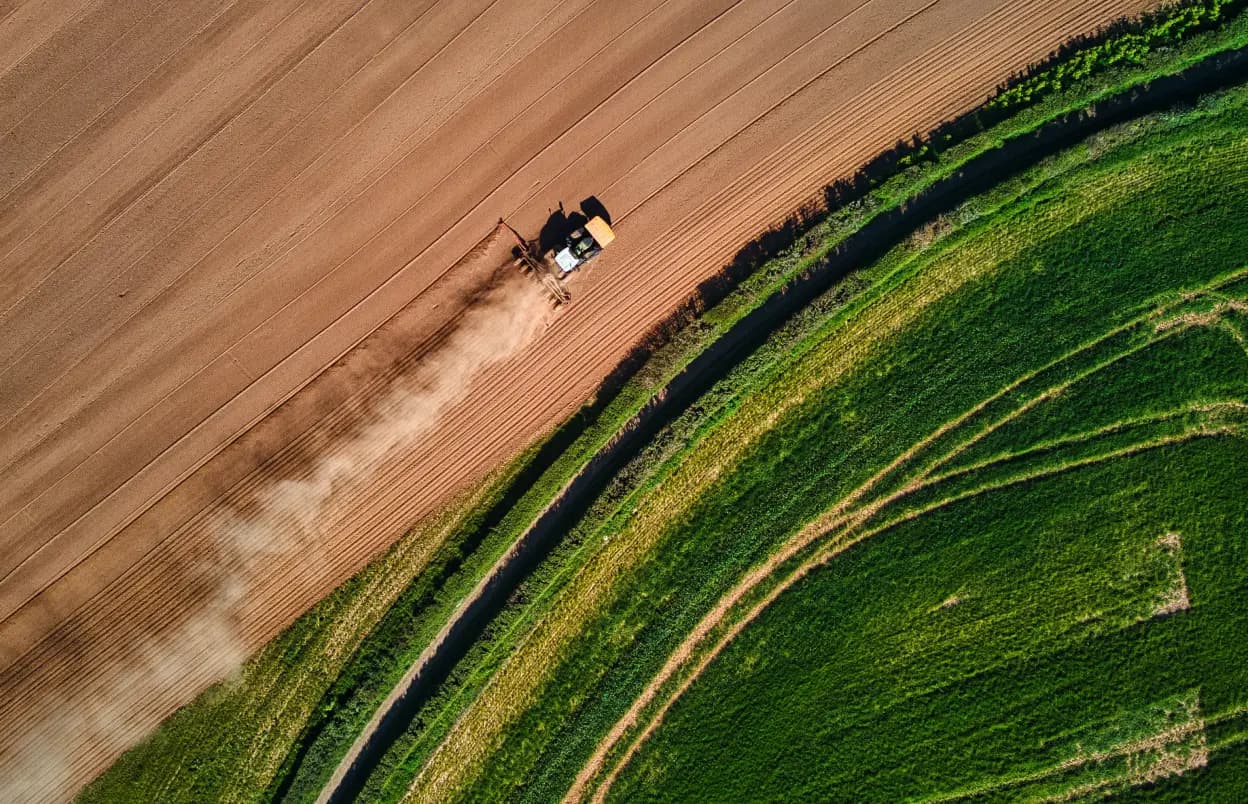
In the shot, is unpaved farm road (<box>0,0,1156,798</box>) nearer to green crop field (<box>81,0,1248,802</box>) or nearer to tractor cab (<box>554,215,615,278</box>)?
tractor cab (<box>554,215,615,278</box>)

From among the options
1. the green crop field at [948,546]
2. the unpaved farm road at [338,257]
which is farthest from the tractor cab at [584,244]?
the green crop field at [948,546]

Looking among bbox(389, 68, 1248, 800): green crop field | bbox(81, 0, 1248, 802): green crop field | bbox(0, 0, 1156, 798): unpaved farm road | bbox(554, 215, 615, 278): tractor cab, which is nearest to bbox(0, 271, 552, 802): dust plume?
bbox(0, 0, 1156, 798): unpaved farm road

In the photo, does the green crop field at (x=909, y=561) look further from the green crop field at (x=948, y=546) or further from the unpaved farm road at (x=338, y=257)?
the unpaved farm road at (x=338, y=257)

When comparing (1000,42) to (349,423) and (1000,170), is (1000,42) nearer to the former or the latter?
(1000,170)

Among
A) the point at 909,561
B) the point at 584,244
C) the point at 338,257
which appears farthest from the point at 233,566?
A: the point at 909,561

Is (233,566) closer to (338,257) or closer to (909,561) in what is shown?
(338,257)

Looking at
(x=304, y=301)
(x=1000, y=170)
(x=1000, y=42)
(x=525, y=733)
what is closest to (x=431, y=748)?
(x=525, y=733)
